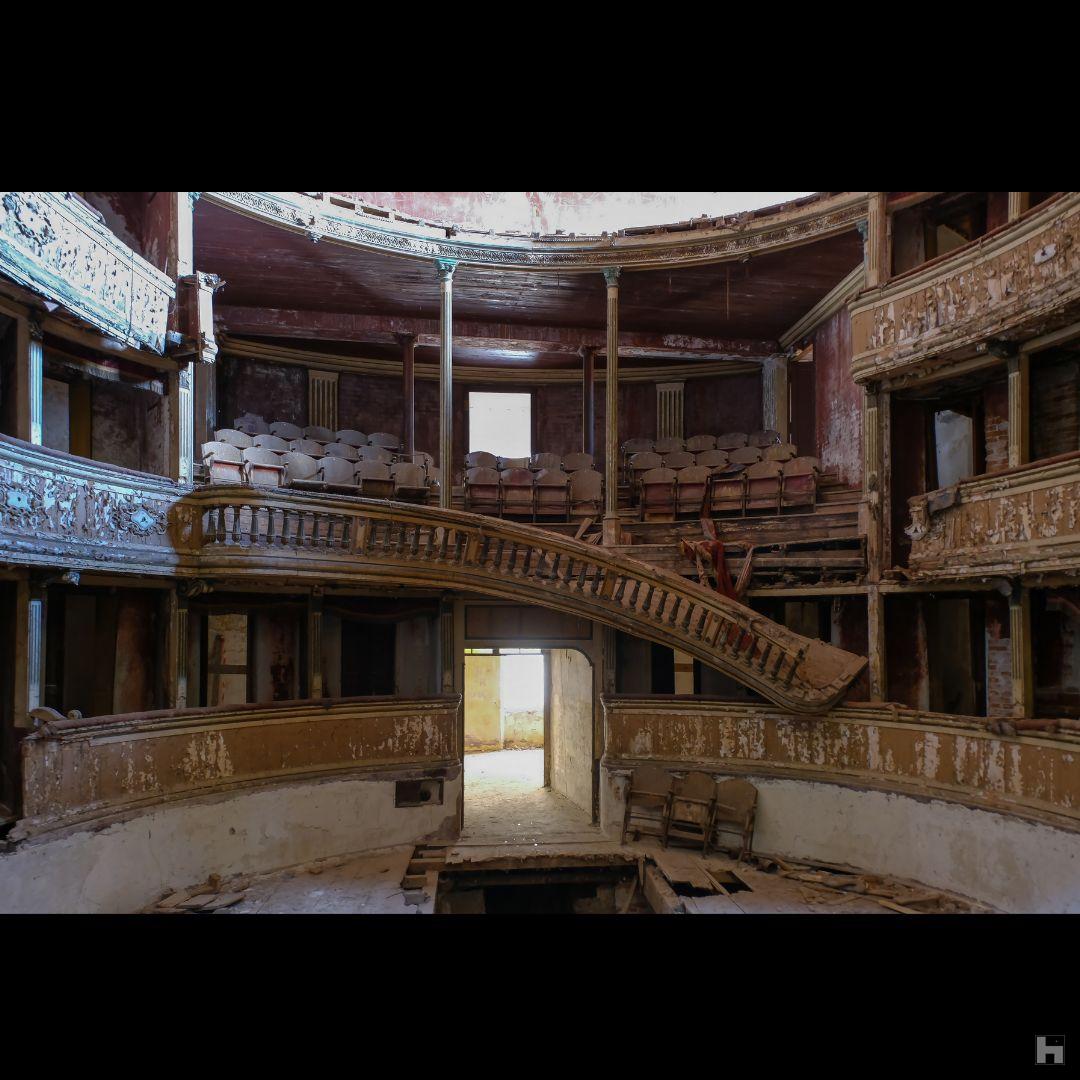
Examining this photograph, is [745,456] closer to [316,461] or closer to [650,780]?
[650,780]

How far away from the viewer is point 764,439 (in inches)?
622

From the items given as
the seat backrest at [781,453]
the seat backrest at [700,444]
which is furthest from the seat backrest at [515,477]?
the seat backrest at [781,453]

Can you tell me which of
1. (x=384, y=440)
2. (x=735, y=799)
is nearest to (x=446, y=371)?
(x=384, y=440)

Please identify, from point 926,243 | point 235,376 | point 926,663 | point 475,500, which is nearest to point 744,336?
point 926,243

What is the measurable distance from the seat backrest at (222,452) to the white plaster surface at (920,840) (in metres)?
7.79

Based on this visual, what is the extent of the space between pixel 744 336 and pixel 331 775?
1207 cm

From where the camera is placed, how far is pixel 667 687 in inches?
515

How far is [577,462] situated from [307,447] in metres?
5.11

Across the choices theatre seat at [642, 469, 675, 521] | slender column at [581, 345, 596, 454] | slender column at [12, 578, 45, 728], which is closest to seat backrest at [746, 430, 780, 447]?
theatre seat at [642, 469, 675, 521]

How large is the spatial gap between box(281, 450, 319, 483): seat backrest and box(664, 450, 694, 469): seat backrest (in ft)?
22.1

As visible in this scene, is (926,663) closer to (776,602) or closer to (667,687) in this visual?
(776,602)

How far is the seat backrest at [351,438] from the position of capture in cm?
1552

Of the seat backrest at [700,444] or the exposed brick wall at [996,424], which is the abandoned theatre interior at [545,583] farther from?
the seat backrest at [700,444]

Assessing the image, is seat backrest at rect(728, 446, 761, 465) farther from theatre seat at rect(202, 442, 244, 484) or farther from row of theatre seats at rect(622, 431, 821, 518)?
theatre seat at rect(202, 442, 244, 484)
